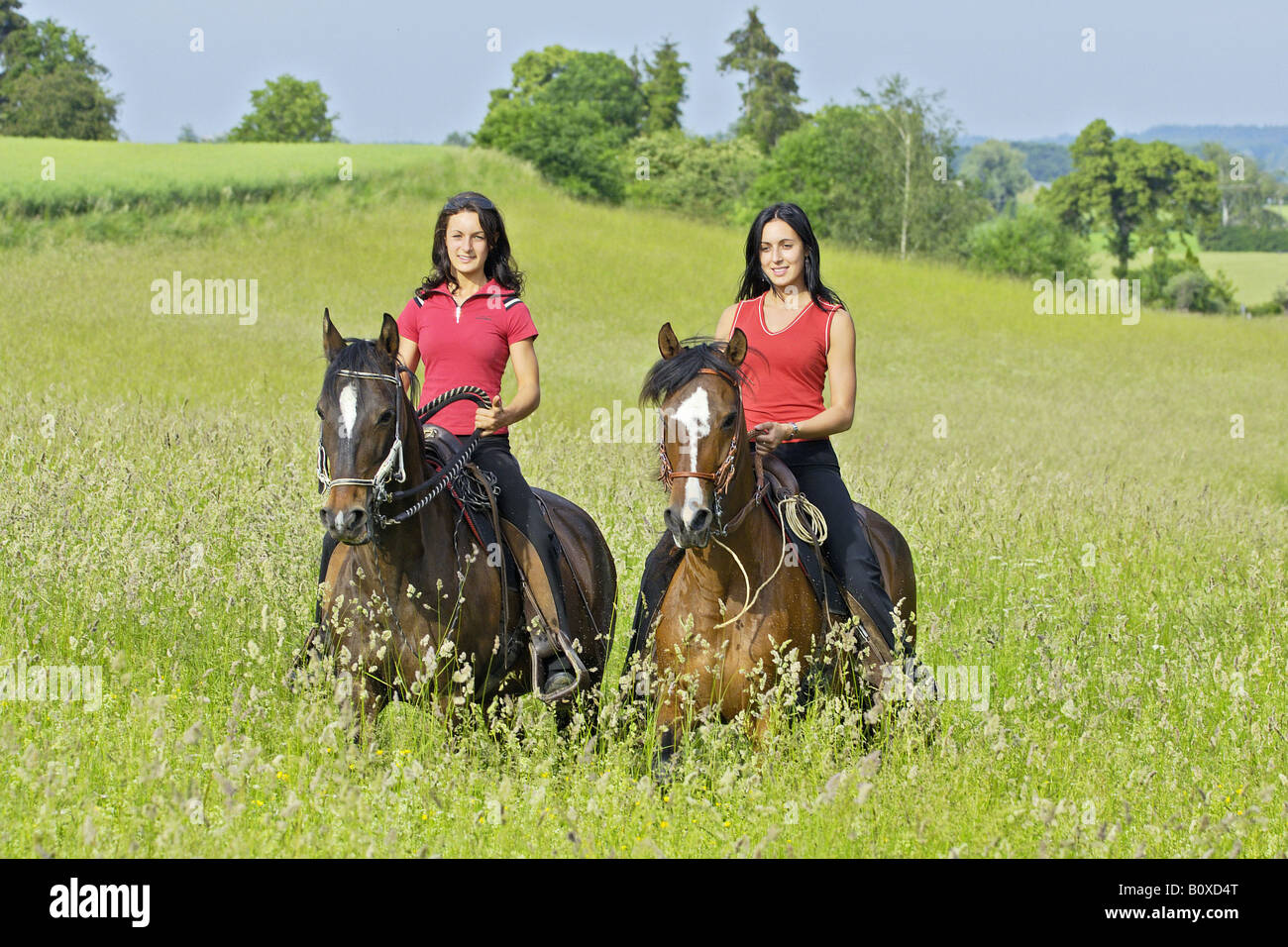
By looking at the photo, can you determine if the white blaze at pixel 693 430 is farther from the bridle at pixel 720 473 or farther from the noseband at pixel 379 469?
the noseband at pixel 379 469

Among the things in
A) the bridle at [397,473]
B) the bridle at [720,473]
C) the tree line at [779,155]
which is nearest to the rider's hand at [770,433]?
the bridle at [720,473]

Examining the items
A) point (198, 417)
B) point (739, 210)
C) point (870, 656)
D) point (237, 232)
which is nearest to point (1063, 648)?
point (870, 656)

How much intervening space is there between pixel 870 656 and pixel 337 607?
102 inches

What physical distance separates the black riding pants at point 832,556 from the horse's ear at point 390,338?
159cm

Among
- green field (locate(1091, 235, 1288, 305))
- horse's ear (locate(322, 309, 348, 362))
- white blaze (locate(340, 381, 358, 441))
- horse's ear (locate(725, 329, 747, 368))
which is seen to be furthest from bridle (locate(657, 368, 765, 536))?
green field (locate(1091, 235, 1288, 305))

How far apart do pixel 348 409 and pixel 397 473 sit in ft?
1.36

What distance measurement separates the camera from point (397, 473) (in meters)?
5.45

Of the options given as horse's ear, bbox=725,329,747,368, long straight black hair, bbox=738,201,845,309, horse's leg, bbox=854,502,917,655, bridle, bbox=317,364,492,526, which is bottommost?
horse's leg, bbox=854,502,917,655

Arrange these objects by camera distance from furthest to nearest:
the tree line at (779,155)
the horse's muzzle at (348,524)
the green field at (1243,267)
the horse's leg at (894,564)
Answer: the green field at (1243,267)
the tree line at (779,155)
the horse's leg at (894,564)
the horse's muzzle at (348,524)

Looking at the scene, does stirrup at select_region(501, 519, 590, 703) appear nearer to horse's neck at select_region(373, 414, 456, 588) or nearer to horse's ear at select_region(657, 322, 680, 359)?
horse's neck at select_region(373, 414, 456, 588)

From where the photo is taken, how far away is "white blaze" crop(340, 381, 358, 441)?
5166mm

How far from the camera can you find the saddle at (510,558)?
614 centimetres

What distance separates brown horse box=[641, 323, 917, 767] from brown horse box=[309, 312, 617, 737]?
46cm

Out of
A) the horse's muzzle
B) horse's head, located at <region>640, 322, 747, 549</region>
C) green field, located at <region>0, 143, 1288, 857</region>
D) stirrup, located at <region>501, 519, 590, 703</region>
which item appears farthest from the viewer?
stirrup, located at <region>501, 519, 590, 703</region>
